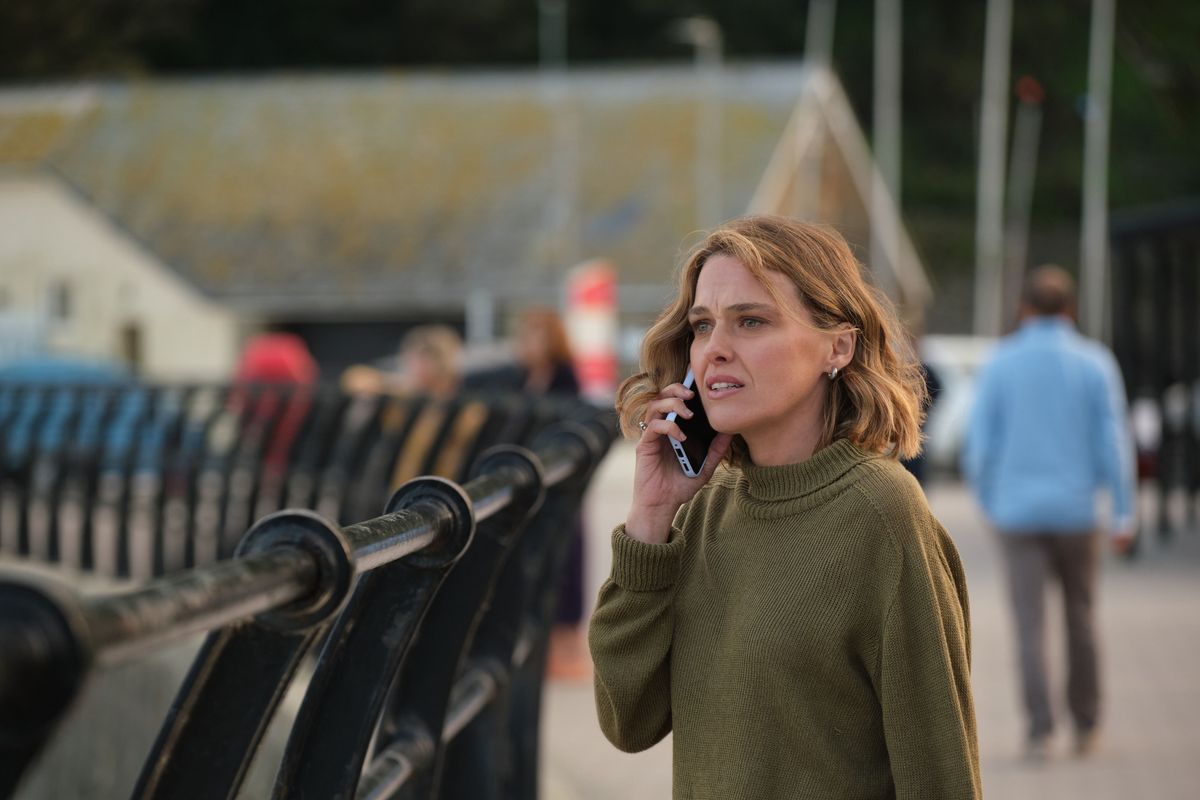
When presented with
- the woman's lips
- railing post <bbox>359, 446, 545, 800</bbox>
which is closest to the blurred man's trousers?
railing post <bbox>359, 446, 545, 800</bbox>

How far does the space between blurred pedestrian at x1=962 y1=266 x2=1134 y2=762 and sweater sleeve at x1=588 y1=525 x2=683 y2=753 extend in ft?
17.3

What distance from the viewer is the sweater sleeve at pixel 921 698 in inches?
88.0

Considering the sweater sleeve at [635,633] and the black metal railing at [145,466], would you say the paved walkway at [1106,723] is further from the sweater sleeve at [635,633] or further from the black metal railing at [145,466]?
the sweater sleeve at [635,633]

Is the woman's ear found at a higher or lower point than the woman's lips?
higher

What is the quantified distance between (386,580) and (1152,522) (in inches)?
662

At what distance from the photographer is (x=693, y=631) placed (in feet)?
7.89

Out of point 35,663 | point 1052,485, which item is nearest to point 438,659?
point 35,663

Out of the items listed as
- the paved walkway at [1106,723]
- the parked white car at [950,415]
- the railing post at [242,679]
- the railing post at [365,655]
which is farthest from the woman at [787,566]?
the parked white car at [950,415]

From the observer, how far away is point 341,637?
2.24 metres

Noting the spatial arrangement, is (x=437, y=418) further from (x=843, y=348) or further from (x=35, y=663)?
(x=35, y=663)

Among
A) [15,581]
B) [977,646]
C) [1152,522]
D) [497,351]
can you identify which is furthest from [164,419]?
[1152,522]

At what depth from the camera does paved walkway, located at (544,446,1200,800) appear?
6.86m

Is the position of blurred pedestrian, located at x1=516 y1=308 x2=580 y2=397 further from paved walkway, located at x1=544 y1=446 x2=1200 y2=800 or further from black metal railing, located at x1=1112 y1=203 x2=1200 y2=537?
black metal railing, located at x1=1112 y1=203 x2=1200 y2=537

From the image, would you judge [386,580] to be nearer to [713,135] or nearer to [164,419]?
[164,419]
